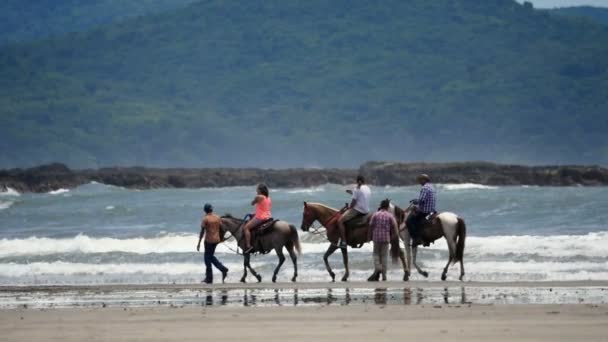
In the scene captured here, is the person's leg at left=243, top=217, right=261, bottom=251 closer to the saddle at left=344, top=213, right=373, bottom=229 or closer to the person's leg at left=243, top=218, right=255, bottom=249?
the person's leg at left=243, top=218, right=255, bottom=249

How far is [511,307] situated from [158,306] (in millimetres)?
4248

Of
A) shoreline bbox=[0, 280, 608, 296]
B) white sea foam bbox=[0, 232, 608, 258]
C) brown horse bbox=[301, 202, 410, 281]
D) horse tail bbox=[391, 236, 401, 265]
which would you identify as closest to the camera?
shoreline bbox=[0, 280, 608, 296]

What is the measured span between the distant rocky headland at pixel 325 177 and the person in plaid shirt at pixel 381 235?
63.5 m

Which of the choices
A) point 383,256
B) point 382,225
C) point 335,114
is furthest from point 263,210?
point 335,114

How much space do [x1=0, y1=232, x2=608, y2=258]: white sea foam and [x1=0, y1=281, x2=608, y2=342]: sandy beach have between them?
7.90 meters

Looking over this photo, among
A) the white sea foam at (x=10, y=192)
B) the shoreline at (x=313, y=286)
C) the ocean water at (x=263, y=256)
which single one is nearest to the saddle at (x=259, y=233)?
the ocean water at (x=263, y=256)

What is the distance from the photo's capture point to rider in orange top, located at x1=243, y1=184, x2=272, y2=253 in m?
23.4

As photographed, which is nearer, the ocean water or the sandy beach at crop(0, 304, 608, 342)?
the sandy beach at crop(0, 304, 608, 342)

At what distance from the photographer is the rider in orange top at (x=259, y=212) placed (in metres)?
23.4

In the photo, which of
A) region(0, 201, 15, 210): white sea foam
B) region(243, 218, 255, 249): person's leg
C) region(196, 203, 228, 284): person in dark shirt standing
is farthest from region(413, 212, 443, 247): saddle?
region(0, 201, 15, 210): white sea foam

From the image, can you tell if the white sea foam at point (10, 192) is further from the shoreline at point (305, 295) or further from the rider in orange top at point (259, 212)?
the shoreline at point (305, 295)

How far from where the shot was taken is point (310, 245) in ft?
109

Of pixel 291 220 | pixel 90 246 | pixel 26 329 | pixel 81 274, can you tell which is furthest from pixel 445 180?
pixel 26 329

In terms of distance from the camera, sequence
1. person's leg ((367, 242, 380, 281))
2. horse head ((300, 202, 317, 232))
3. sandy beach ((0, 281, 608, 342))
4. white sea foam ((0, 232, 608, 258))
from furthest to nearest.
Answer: white sea foam ((0, 232, 608, 258)) → horse head ((300, 202, 317, 232)) → person's leg ((367, 242, 380, 281)) → sandy beach ((0, 281, 608, 342))
